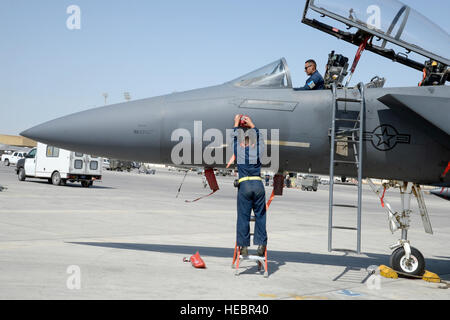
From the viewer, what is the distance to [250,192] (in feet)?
25.5

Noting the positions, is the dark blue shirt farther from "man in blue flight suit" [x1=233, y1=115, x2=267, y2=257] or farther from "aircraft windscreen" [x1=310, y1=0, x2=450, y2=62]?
"aircraft windscreen" [x1=310, y1=0, x2=450, y2=62]

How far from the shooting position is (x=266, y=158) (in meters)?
8.12

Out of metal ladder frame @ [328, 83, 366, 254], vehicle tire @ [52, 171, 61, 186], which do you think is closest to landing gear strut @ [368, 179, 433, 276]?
metal ladder frame @ [328, 83, 366, 254]

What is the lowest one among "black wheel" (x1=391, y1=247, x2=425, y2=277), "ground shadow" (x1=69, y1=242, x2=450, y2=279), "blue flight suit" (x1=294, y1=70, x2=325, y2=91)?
"ground shadow" (x1=69, y1=242, x2=450, y2=279)

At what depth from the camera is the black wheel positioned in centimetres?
826

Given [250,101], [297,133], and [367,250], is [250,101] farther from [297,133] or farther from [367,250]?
[367,250]

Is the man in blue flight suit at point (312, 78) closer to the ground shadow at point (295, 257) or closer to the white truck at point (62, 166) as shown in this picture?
the ground shadow at point (295, 257)

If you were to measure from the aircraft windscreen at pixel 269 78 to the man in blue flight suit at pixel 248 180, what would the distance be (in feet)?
2.57

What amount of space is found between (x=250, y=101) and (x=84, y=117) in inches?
107

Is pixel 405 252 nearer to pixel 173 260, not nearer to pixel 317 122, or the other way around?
pixel 317 122

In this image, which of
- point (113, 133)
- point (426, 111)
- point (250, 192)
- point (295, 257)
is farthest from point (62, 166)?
point (426, 111)

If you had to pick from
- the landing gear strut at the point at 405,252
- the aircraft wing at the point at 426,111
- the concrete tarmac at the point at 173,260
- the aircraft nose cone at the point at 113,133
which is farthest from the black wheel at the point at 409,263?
the aircraft nose cone at the point at 113,133

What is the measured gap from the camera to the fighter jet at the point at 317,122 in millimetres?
7906

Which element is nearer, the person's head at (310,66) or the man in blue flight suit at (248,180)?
the man in blue flight suit at (248,180)
